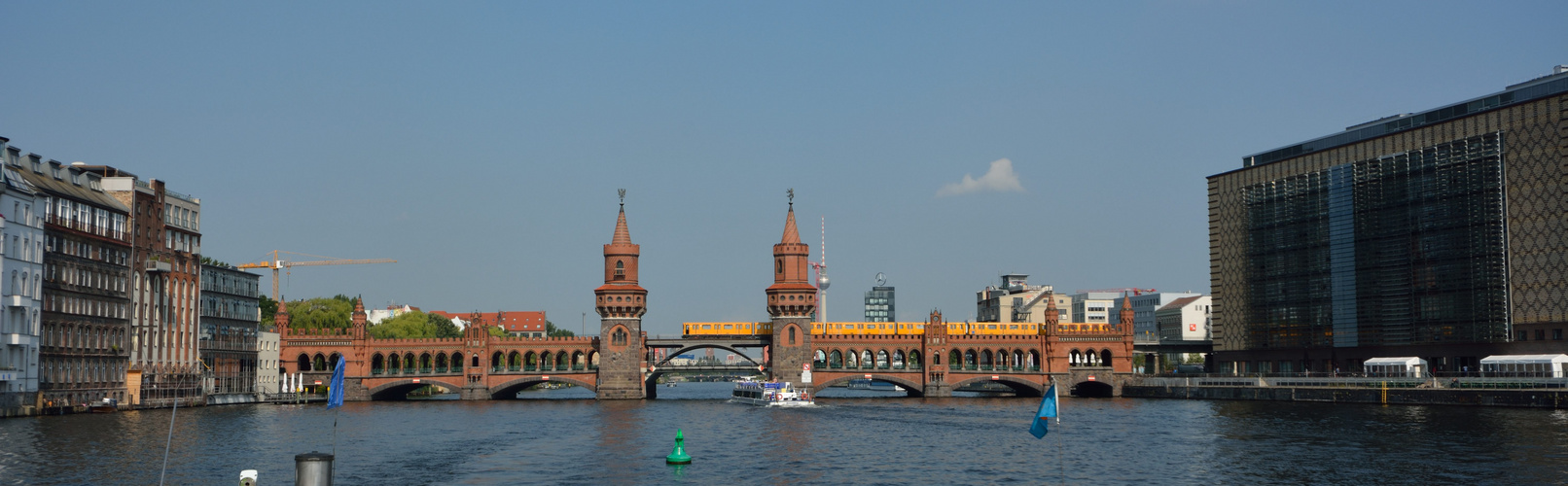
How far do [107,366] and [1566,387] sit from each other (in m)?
133

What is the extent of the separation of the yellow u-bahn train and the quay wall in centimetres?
1573

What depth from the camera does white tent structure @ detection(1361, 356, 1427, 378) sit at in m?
144

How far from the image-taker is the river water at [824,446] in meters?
71.9

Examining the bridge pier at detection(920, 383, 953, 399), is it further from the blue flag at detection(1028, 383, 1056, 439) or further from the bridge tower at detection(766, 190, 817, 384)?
the blue flag at detection(1028, 383, 1056, 439)

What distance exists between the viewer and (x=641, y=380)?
6727 inches

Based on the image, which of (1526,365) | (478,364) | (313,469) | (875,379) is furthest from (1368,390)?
(313,469)

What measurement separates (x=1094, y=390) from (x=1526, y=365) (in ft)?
186

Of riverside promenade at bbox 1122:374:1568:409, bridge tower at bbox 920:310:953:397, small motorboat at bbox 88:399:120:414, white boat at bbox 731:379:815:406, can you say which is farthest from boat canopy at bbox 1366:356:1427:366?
small motorboat at bbox 88:399:120:414

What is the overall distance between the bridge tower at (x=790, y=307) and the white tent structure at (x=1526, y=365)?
76.6 meters

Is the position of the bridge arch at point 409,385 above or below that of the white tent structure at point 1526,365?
below

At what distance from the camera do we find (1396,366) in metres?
155

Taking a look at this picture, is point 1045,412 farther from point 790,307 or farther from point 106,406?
point 790,307

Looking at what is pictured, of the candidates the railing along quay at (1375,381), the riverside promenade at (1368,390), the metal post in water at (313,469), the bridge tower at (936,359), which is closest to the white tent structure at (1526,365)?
the railing along quay at (1375,381)

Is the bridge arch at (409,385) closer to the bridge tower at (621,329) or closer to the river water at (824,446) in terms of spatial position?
the bridge tower at (621,329)
